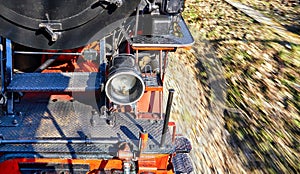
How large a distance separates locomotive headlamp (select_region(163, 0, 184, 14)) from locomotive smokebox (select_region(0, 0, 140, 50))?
0.96 feet

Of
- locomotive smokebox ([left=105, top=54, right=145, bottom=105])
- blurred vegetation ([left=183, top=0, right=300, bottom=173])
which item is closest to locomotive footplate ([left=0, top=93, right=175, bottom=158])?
locomotive smokebox ([left=105, top=54, right=145, bottom=105])

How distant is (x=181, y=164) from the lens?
3.00 m

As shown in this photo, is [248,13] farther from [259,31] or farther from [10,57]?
[10,57]

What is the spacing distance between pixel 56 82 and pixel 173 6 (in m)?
1.19

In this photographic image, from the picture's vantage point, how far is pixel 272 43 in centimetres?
585

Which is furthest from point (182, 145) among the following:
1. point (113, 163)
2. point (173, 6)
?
point (173, 6)

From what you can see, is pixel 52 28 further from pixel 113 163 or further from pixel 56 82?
pixel 113 163

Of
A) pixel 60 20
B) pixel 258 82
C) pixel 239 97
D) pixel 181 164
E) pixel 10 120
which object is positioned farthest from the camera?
pixel 258 82

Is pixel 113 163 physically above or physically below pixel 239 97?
above

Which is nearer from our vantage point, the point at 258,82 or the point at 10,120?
the point at 10,120

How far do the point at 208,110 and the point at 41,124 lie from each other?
2.55 meters

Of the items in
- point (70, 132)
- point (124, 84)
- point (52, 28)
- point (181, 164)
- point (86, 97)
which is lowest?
point (181, 164)

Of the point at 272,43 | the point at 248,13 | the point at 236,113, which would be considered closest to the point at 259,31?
the point at 272,43

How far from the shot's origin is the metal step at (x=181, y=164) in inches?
115
